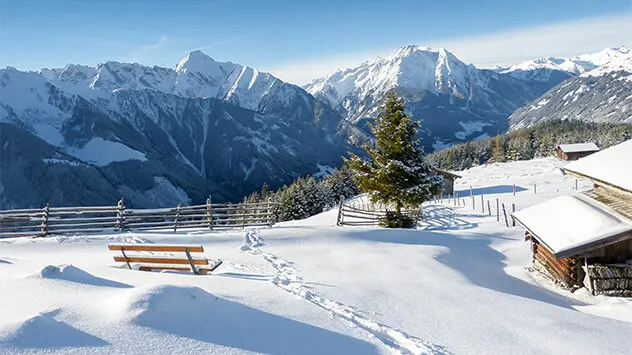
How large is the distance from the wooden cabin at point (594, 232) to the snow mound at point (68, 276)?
13834 millimetres

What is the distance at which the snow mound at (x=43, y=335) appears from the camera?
5.91 metres

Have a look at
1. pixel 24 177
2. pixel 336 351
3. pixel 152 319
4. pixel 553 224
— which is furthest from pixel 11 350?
pixel 24 177

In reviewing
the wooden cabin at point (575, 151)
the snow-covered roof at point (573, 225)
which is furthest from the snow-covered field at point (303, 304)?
the wooden cabin at point (575, 151)

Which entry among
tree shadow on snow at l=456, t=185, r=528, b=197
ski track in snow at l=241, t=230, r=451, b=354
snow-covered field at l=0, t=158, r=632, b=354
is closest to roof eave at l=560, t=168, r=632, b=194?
snow-covered field at l=0, t=158, r=632, b=354

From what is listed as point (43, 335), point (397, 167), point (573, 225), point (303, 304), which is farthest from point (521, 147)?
point (43, 335)

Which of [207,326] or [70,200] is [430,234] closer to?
[207,326]

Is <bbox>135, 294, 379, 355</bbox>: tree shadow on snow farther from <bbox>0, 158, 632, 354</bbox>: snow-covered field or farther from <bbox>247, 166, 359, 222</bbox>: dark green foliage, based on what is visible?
<bbox>247, 166, 359, 222</bbox>: dark green foliage

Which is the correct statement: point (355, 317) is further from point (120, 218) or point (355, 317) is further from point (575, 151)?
point (575, 151)

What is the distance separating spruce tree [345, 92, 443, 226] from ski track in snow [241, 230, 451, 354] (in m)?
13.1

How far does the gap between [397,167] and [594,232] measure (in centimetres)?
1276

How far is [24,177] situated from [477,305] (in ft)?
535

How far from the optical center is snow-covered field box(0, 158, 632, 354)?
6855 millimetres

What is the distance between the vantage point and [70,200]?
5231 inches

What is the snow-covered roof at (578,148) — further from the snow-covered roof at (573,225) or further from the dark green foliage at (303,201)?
the snow-covered roof at (573,225)
